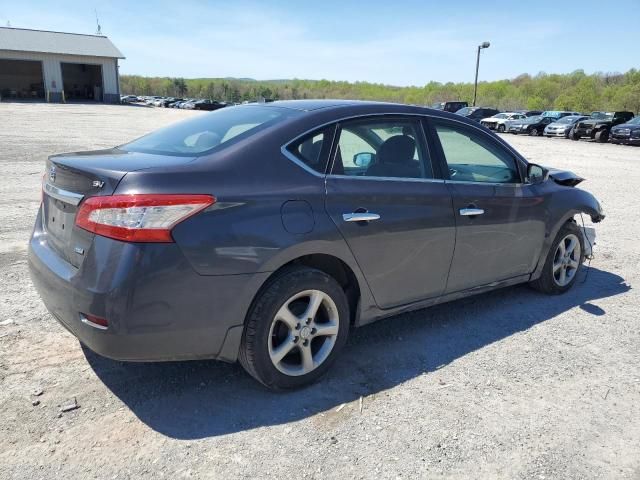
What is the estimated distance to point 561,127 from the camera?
33219 millimetres

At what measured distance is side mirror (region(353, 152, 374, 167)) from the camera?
3.33 meters

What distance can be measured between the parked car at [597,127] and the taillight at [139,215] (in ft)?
108

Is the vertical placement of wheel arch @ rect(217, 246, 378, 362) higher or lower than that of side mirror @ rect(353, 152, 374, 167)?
lower

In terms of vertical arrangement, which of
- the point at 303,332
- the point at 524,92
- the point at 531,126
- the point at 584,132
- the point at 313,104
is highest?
the point at 524,92

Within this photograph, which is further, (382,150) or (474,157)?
(474,157)

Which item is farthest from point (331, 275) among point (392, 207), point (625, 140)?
point (625, 140)

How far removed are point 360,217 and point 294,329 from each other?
780 millimetres

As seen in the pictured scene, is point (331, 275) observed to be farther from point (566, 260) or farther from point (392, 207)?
point (566, 260)

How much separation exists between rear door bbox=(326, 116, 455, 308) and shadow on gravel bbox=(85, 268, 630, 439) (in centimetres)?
41

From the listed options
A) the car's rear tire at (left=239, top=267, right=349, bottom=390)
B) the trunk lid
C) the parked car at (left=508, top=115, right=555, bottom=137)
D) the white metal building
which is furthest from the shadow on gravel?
the white metal building

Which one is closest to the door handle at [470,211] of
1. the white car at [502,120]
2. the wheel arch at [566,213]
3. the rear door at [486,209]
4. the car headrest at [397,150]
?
the rear door at [486,209]

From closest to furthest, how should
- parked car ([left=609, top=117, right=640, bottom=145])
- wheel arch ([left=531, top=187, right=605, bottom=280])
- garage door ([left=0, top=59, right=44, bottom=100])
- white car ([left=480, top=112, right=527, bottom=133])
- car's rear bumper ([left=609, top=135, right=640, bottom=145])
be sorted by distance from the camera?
wheel arch ([left=531, top=187, right=605, bottom=280]), parked car ([left=609, top=117, right=640, bottom=145]), car's rear bumper ([left=609, top=135, right=640, bottom=145]), white car ([left=480, top=112, right=527, bottom=133]), garage door ([left=0, top=59, right=44, bottom=100])

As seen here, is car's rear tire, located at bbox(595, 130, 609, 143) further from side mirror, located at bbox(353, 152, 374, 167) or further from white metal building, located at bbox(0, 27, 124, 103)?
white metal building, located at bbox(0, 27, 124, 103)

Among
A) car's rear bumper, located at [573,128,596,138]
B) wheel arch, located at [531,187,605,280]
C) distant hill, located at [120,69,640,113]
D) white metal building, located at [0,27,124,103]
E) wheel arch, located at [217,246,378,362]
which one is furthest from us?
distant hill, located at [120,69,640,113]
